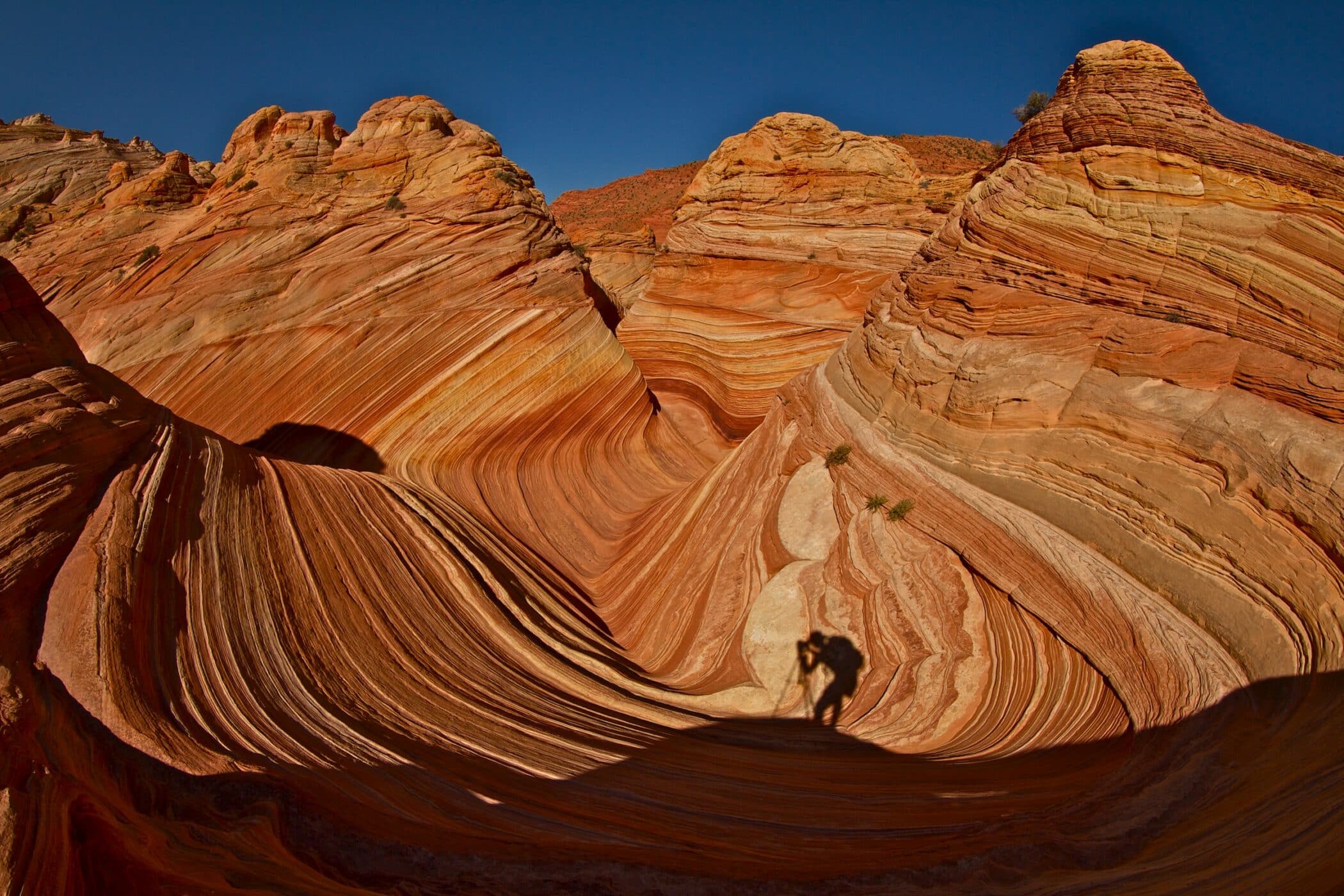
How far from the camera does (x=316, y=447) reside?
1077 centimetres

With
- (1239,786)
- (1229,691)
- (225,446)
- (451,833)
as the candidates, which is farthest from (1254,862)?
(225,446)

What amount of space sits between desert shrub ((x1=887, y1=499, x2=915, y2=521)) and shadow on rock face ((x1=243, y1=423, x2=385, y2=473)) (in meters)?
7.67

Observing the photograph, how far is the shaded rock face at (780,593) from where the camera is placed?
141 inches

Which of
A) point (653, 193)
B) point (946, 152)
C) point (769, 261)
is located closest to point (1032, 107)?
point (769, 261)

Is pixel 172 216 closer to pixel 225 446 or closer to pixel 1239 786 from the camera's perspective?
pixel 225 446

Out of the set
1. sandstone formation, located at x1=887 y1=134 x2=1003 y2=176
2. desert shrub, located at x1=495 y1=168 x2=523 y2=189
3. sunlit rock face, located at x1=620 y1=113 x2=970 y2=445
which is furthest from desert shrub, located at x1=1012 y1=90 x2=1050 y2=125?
sandstone formation, located at x1=887 y1=134 x2=1003 y2=176

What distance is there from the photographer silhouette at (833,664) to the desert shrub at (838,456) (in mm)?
2308

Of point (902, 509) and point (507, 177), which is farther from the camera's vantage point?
point (507, 177)

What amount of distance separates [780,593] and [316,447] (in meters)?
7.65

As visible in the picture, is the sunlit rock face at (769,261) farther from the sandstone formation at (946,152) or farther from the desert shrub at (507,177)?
the sandstone formation at (946,152)

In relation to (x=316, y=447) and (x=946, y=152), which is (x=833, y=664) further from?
(x=946, y=152)

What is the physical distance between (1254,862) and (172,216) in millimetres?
16101

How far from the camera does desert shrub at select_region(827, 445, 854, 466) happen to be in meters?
8.49

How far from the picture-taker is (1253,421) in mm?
5172
